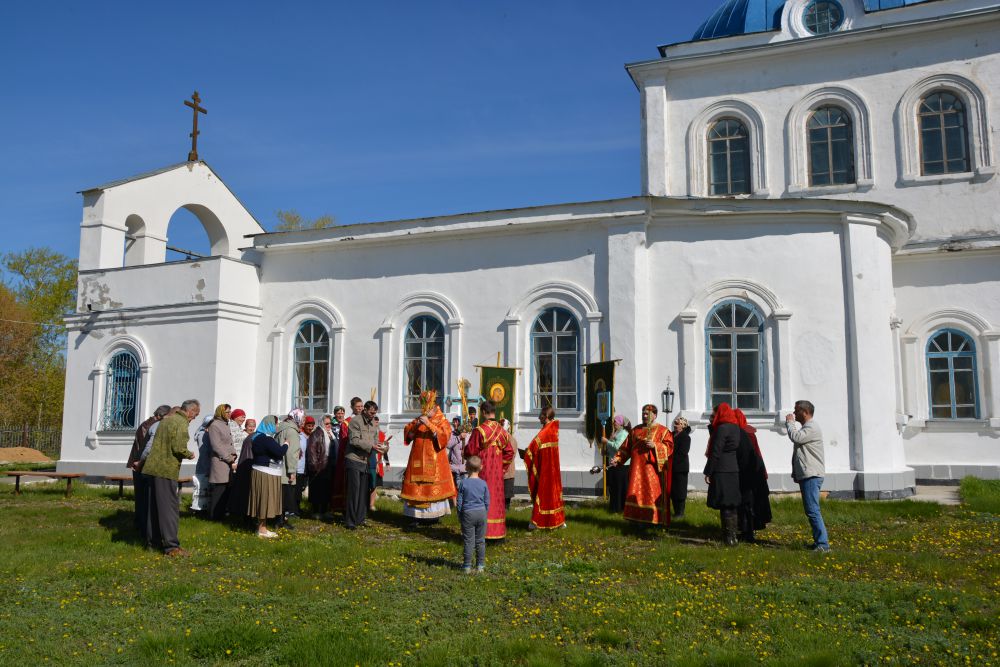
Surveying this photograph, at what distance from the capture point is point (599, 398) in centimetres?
1377

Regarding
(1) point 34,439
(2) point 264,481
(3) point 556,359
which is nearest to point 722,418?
(3) point 556,359

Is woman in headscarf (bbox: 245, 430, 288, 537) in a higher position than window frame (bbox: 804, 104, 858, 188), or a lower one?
lower

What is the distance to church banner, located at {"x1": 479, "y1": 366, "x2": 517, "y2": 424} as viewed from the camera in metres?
14.5

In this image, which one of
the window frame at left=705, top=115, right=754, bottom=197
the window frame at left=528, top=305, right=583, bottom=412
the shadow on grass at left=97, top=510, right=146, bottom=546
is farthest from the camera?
the window frame at left=705, top=115, right=754, bottom=197

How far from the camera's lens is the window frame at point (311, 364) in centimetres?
1628

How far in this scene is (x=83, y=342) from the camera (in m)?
17.4

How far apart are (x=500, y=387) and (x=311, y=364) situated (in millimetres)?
4189

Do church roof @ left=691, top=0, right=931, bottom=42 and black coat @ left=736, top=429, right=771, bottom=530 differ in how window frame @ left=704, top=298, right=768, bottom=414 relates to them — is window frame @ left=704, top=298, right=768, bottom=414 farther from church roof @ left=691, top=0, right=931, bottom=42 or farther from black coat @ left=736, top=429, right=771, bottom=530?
church roof @ left=691, top=0, right=931, bottom=42

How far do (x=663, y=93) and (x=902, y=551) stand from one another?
12.7 m

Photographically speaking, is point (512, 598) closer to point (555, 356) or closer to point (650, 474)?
point (650, 474)

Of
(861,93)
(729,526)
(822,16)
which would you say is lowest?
(729,526)

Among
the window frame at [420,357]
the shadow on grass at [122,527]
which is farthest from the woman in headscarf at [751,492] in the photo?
the window frame at [420,357]

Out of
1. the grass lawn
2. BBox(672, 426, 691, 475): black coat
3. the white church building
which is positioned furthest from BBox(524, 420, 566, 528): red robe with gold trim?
the white church building

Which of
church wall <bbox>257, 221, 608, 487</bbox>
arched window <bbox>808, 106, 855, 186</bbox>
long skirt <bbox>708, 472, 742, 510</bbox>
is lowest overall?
long skirt <bbox>708, 472, 742, 510</bbox>
